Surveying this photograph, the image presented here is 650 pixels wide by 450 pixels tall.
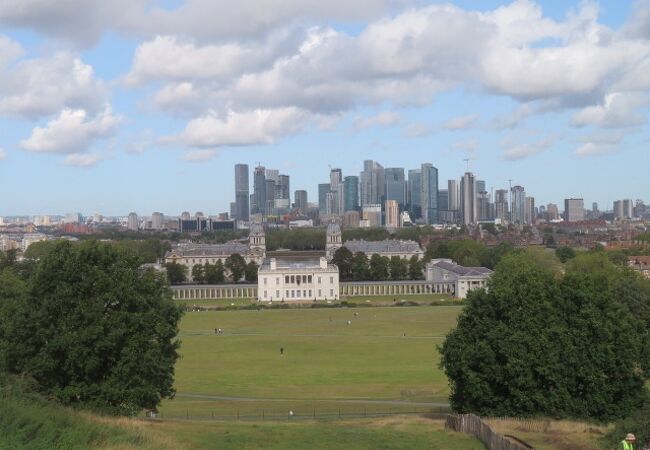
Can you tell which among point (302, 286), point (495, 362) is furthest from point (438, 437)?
point (302, 286)

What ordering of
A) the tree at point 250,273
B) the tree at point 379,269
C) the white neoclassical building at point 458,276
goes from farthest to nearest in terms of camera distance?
1. the tree at point 250,273
2. the tree at point 379,269
3. the white neoclassical building at point 458,276

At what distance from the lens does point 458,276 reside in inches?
4094

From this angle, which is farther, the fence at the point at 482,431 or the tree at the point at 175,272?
the tree at the point at 175,272

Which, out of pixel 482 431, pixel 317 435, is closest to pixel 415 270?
pixel 317 435

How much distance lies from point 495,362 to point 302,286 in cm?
7852

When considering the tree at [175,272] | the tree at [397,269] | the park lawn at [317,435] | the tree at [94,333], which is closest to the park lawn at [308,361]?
the tree at [94,333]

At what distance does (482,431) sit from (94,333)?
12.8m

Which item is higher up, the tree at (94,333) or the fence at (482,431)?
the tree at (94,333)

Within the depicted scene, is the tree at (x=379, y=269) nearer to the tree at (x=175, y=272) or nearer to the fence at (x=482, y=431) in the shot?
the tree at (x=175, y=272)

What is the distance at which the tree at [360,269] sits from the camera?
120 m

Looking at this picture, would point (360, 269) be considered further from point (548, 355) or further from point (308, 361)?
point (548, 355)

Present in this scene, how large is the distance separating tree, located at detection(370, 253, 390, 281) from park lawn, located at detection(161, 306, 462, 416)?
37.2 metres

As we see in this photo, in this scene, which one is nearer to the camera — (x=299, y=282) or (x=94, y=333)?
(x=94, y=333)

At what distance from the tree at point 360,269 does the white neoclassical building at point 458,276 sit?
30.0 feet
